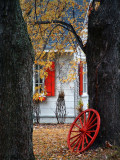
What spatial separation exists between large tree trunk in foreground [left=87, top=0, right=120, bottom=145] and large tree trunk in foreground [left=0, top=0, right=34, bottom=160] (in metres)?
2.46

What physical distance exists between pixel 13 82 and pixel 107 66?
2.74 metres

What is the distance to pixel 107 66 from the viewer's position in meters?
5.73

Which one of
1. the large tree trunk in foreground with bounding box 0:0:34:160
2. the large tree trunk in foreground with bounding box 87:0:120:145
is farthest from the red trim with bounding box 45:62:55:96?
the large tree trunk in foreground with bounding box 0:0:34:160

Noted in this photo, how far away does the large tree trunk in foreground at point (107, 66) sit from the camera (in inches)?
221

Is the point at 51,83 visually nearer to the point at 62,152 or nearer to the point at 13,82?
the point at 62,152

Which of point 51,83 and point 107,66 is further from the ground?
point 107,66

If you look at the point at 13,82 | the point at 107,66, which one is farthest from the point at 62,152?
the point at 13,82

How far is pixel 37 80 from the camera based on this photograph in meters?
12.1

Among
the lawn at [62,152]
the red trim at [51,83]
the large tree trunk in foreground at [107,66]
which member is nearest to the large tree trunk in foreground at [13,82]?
the lawn at [62,152]

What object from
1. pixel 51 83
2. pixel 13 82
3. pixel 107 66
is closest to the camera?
pixel 13 82

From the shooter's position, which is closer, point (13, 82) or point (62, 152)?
point (13, 82)

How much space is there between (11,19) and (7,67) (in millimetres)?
709

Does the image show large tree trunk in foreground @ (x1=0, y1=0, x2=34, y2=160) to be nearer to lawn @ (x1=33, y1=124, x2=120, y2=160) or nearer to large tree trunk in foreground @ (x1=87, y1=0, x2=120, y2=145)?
lawn @ (x1=33, y1=124, x2=120, y2=160)

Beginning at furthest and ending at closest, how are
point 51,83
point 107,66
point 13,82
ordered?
point 51,83
point 107,66
point 13,82
